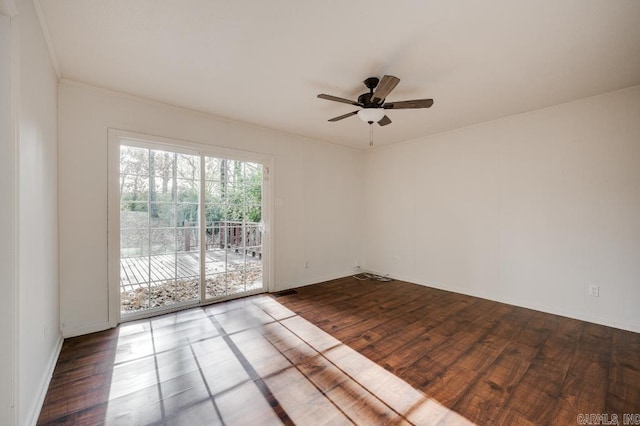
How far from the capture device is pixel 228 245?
3850mm

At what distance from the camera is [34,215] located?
174 cm

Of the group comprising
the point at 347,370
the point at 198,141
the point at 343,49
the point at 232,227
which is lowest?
the point at 347,370

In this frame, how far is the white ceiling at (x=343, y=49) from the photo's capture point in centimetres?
178

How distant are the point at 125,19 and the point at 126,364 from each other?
8.78ft

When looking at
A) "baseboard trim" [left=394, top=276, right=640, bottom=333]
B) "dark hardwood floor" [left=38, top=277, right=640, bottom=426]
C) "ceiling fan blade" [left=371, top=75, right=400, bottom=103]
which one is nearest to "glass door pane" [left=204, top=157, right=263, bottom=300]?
"dark hardwood floor" [left=38, top=277, right=640, bottom=426]

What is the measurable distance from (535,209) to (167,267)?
4.82m

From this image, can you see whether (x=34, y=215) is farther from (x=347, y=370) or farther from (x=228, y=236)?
(x=347, y=370)

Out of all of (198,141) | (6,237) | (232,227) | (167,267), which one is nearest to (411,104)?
(198,141)

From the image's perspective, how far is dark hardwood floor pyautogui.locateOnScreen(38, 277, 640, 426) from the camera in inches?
67.2

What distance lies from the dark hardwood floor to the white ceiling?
2.62 m

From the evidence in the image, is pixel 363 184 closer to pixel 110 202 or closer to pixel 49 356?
pixel 110 202

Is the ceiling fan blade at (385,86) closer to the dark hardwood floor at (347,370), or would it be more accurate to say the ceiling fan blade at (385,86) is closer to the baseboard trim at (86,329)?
the dark hardwood floor at (347,370)

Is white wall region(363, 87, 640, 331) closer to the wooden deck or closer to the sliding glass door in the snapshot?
the sliding glass door

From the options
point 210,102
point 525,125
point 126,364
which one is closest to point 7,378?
point 126,364
